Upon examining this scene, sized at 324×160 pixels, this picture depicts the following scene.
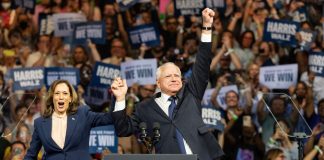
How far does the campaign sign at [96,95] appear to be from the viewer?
11.1 m

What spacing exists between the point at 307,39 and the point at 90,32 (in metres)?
2.50

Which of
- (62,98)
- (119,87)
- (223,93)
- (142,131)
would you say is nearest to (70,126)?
(62,98)

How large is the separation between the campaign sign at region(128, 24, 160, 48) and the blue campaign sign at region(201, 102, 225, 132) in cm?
193

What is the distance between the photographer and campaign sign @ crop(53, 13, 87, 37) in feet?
41.6

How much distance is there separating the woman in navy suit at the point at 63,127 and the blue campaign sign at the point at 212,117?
349 centimetres

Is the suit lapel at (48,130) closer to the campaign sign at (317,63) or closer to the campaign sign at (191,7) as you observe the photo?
the campaign sign at (317,63)

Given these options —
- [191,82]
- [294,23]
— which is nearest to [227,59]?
[294,23]

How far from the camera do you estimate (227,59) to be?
11406 millimetres

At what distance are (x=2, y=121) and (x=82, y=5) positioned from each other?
472 centimetres

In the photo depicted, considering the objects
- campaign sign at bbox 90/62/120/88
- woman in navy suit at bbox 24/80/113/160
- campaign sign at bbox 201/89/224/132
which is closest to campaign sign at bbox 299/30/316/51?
campaign sign at bbox 201/89/224/132

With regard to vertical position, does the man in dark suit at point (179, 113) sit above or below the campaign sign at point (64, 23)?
below

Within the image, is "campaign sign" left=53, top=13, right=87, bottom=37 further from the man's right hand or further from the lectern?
the lectern

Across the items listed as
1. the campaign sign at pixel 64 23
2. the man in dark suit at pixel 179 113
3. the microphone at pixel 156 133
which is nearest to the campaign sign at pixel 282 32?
the campaign sign at pixel 64 23

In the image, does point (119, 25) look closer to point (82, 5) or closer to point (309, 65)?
point (82, 5)
